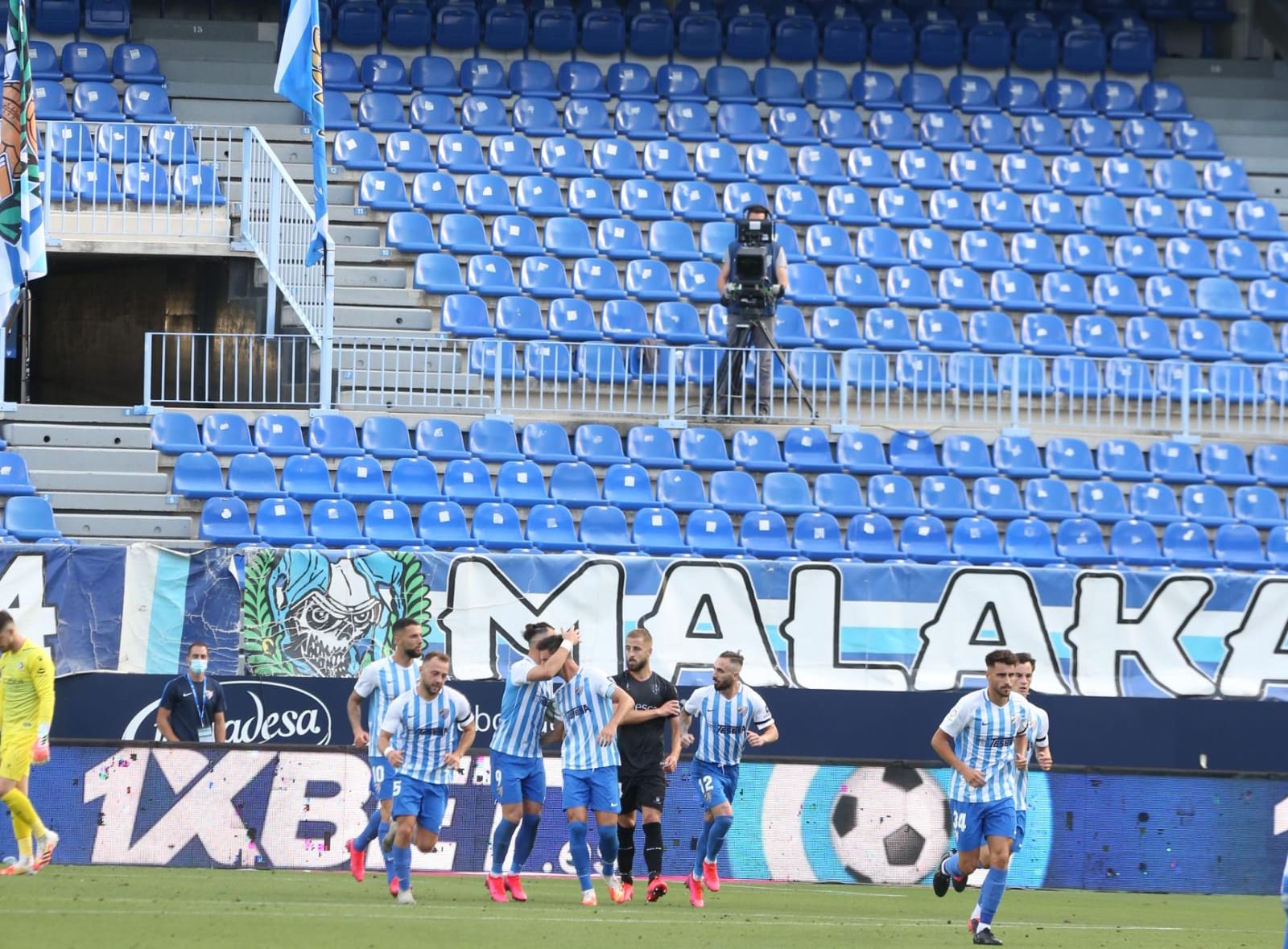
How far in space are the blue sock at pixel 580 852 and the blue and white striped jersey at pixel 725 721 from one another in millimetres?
1377

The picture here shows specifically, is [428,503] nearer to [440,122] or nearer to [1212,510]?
[440,122]

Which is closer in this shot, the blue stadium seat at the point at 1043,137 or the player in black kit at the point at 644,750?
the player in black kit at the point at 644,750

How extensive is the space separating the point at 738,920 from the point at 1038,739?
2463 mm

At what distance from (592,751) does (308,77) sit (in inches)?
383

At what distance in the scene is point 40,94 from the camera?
78.2 ft

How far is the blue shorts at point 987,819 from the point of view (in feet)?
43.7

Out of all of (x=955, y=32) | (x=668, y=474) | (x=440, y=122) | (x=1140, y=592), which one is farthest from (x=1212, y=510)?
(x=440, y=122)

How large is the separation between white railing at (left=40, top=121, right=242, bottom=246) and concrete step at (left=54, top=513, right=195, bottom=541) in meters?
3.87

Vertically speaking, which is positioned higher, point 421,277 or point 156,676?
point 421,277

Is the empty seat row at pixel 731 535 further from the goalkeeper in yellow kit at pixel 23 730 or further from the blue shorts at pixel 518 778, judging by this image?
the blue shorts at pixel 518 778

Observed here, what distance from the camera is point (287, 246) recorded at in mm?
22359

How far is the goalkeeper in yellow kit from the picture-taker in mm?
14883

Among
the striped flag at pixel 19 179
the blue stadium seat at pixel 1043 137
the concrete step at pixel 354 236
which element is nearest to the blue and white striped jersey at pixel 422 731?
the striped flag at pixel 19 179

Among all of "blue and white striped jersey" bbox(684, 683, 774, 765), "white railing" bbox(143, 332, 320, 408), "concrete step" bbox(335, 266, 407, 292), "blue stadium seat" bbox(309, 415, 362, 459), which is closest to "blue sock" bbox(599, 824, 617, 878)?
"blue and white striped jersey" bbox(684, 683, 774, 765)
